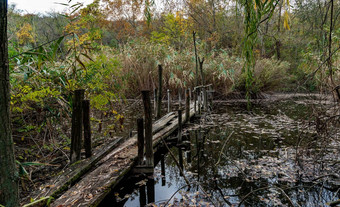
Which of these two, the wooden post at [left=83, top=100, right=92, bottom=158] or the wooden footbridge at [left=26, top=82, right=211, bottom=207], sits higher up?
the wooden post at [left=83, top=100, right=92, bottom=158]

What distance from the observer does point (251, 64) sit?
1.69 m

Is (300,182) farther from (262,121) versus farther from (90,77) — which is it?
(262,121)

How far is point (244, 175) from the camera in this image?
11.3ft

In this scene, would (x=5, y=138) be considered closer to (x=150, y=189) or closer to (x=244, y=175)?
(x=150, y=189)

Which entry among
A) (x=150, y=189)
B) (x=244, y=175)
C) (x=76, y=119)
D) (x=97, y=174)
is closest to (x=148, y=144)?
(x=150, y=189)

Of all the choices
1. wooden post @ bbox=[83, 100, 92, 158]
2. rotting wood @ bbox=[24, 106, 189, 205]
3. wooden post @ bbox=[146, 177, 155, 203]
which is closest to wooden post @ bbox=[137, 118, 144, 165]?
wooden post @ bbox=[146, 177, 155, 203]

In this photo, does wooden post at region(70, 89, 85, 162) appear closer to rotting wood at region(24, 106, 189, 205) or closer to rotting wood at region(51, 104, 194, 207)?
rotting wood at region(24, 106, 189, 205)

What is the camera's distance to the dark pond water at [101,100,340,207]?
2838 mm

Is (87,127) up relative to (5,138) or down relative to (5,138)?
down

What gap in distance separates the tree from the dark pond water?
1.80 meters

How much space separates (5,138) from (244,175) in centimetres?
316

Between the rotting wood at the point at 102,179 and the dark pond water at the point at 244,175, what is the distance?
0.30 m

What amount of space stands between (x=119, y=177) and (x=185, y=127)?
404 centimetres

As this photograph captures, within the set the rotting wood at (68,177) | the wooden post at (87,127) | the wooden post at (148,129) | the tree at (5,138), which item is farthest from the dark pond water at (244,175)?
the tree at (5,138)
